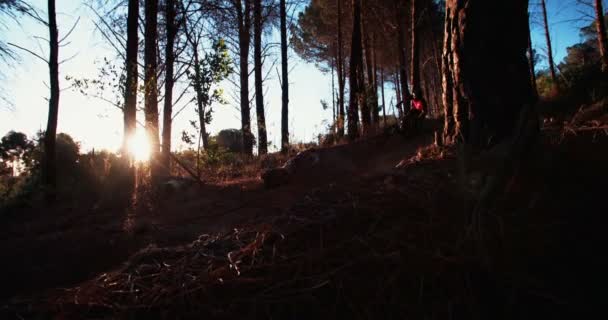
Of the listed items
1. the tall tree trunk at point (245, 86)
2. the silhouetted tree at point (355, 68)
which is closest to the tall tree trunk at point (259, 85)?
the tall tree trunk at point (245, 86)

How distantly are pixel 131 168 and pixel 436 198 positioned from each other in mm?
6561

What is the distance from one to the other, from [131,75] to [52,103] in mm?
2537

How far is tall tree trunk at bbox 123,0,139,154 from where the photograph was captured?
21.1ft

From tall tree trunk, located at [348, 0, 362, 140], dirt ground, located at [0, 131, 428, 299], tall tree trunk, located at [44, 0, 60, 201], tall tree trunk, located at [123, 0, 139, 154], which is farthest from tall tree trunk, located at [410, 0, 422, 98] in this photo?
tall tree trunk, located at [44, 0, 60, 201]

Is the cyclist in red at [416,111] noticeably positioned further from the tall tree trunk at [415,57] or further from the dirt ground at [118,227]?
the dirt ground at [118,227]

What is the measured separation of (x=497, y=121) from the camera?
1.87 m

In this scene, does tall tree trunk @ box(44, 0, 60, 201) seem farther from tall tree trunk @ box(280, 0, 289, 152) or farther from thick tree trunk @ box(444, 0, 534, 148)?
thick tree trunk @ box(444, 0, 534, 148)

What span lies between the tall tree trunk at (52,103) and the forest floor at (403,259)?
24.2 feet

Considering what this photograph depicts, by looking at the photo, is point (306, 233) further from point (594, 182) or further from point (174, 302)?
point (594, 182)

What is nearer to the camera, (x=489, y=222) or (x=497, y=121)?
(x=489, y=222)

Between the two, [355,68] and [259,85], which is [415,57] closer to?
[355,68]

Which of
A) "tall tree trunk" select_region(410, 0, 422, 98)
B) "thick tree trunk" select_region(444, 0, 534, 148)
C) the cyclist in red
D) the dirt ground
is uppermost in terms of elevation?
"tall tree trunk" select_region(410, 0, 422, 98)

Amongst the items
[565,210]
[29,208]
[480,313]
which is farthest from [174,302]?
[29,208]

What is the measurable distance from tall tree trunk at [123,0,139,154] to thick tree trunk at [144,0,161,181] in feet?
0.78
